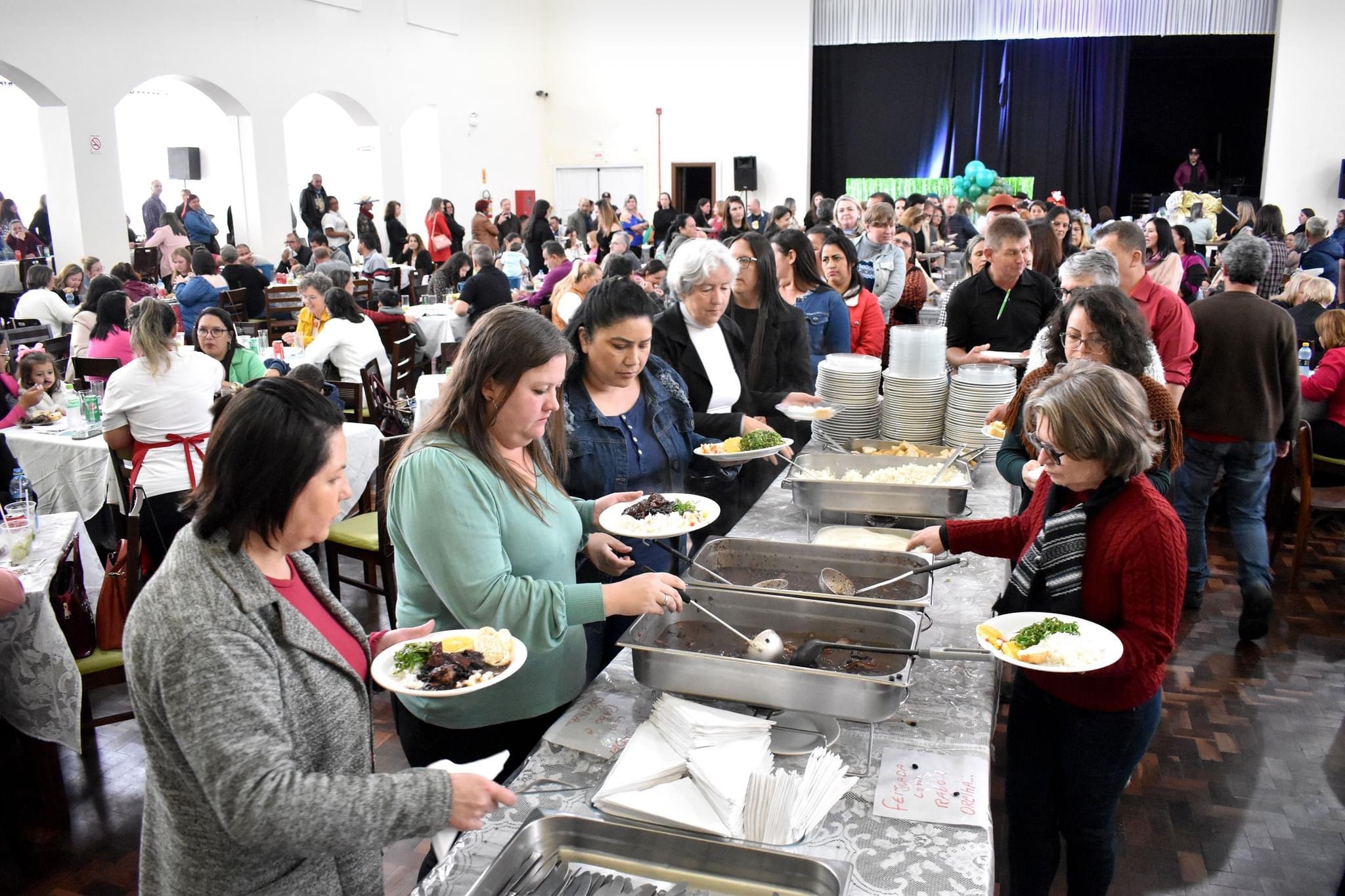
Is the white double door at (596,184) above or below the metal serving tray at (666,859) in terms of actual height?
above

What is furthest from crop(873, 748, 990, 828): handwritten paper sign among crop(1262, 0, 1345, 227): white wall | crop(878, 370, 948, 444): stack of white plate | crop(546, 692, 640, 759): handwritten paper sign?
crop(1262, 0, 1345, 227): white wall

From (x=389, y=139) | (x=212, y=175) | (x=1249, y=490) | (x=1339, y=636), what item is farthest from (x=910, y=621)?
(x=212, y=175)

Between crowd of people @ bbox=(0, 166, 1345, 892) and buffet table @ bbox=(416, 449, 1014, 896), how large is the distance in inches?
4.9

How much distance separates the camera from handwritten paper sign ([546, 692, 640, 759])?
1534mm

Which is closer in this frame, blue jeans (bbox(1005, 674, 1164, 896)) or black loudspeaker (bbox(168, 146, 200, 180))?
blue jeans (bbox(1005, 674, 1164, 896))

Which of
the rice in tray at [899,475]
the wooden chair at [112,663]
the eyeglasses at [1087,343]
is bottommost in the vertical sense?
the wooden chair at [112,663]

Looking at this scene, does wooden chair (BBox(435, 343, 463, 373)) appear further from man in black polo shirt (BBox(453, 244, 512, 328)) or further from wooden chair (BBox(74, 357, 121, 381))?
wooden chair (BBox(74, 357, 121, 381))

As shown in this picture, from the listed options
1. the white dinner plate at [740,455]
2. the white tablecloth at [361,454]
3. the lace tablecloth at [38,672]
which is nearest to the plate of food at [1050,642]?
the white dinner plate at [740,455]

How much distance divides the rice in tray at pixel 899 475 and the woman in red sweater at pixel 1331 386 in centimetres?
238

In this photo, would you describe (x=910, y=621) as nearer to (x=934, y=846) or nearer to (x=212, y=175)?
(x=934, y=846)

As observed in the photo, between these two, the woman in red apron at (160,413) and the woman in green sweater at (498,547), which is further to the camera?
the woman in red apron at (160,413)

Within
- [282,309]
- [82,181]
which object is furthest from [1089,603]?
[82,181]

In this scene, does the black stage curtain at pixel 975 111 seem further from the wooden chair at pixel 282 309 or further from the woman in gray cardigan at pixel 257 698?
the woman in gray cardigan at pixel 257 698

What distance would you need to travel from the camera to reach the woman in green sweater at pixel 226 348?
4438 mm
